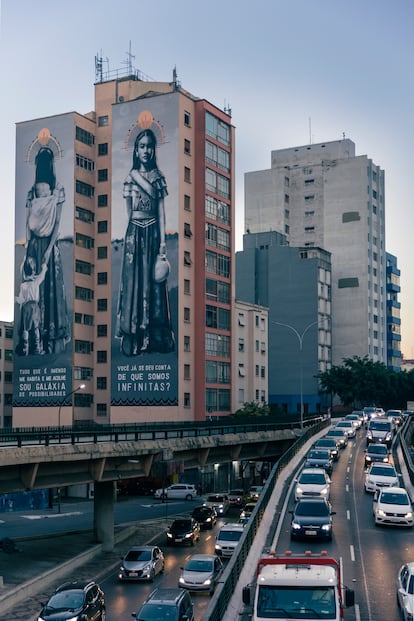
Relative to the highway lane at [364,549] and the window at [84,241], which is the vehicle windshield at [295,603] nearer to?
the highway lane at [364,549]

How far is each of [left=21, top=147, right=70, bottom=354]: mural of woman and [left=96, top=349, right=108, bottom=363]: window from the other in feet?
16.1

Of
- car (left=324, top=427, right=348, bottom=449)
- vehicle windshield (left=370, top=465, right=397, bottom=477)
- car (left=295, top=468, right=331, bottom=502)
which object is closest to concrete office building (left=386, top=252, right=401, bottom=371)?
car (left=324, top=427, right=348, bottom=449)

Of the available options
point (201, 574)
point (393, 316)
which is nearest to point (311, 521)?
point (201, 574)

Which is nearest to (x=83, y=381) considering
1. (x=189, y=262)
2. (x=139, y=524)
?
(x=189, y=262)

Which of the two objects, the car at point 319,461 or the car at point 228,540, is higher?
the car at point 319,461

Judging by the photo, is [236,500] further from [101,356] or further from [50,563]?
[101,356]

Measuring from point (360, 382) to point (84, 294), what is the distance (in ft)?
193

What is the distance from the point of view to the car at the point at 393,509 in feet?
122

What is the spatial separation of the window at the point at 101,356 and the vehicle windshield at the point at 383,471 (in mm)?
66626

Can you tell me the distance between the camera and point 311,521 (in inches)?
1320

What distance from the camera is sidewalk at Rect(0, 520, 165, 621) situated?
42.4 meters

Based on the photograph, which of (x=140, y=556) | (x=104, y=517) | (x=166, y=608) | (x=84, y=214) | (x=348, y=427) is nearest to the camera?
(x=166, y=608)

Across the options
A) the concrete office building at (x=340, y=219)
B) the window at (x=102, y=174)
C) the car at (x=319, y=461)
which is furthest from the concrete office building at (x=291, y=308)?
the car at (x=319, y=461)

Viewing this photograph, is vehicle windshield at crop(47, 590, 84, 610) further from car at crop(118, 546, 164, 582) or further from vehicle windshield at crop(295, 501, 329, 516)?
car at crop(118, 546, 164, 582)
